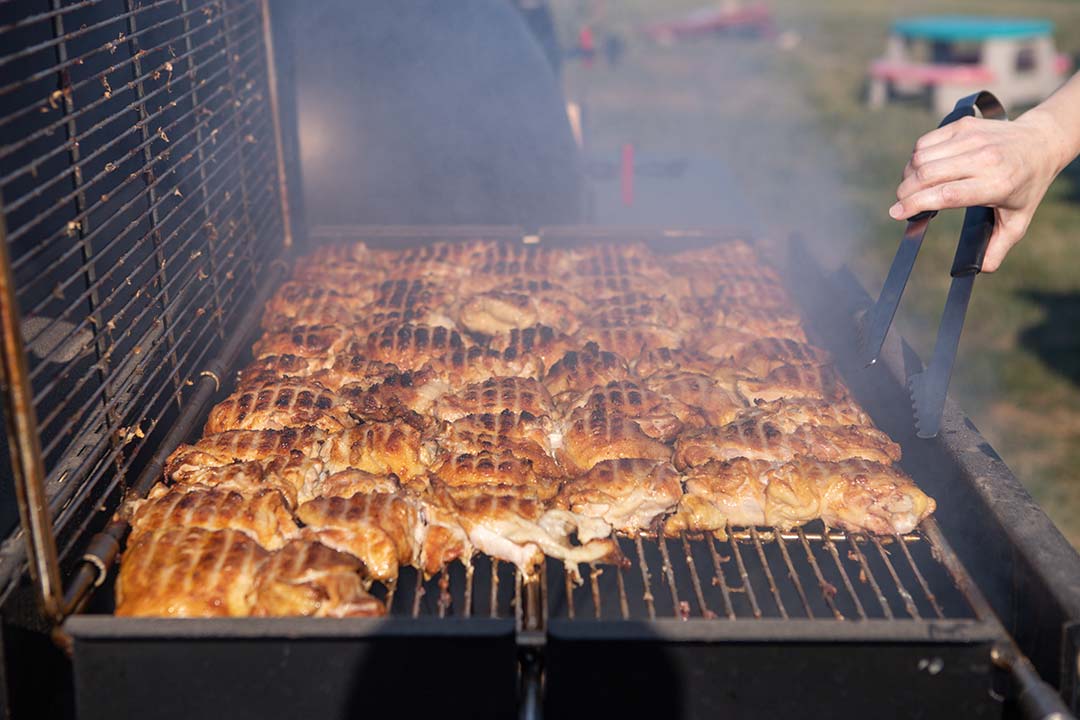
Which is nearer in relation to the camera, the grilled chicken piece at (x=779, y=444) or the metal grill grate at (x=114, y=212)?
the metal grill grate at (x=114, y=212)

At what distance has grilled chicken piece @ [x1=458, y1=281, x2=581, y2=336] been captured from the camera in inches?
203

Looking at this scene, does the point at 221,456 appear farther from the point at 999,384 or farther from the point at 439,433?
the point at 999,384

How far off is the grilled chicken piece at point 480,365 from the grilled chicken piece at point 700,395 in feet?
1.93

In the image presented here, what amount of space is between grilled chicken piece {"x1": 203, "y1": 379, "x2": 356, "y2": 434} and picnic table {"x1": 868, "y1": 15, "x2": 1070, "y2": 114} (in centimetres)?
1722

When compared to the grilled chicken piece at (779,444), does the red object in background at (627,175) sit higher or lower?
higher

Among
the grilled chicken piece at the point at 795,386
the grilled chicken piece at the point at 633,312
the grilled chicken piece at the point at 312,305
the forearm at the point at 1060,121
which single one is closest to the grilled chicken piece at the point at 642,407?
the grilled chicken piece at the point at 795,386

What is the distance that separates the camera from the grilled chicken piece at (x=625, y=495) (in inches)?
139

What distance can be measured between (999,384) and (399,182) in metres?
5.74

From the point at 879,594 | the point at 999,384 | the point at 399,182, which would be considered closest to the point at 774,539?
the point at 879,594

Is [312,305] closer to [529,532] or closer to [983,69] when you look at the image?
[529,532]

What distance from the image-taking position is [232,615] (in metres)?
2.92

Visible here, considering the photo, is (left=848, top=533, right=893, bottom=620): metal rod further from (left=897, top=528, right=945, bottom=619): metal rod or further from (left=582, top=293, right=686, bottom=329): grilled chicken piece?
(left=582, top=293, right=686, bottom=329): grilled chicken piece

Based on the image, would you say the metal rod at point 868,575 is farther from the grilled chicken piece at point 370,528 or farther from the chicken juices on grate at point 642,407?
the grilled chicken piece at point 370,528

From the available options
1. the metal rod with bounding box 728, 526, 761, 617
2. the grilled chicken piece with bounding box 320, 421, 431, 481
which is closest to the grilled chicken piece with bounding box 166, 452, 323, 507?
the grilled chicken piece with bounding box 320, 421, 431, 481
